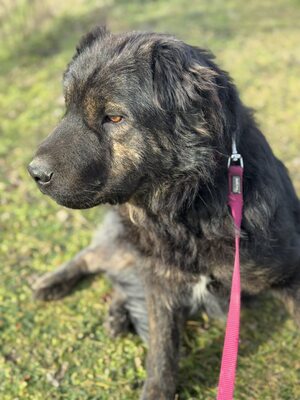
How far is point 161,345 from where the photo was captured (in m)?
3.09

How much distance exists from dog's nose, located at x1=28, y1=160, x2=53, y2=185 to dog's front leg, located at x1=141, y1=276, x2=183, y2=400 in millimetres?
1031

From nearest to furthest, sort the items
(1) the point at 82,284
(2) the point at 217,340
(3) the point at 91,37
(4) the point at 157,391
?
(3) the point at 91,37
(4) the point at 157,391
(2) the point at 217,340
(1) the point at 82,284

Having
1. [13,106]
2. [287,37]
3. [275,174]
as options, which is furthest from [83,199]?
[287,37]

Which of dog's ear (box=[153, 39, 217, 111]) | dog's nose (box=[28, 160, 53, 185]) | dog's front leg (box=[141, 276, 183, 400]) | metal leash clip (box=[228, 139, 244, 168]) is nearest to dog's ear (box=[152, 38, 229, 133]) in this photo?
dog's ear (box=[153, 39, 217, 111])

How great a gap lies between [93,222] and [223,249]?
231 centimetres

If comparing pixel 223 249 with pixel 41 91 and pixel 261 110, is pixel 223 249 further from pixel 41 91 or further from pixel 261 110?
pixel 41 91

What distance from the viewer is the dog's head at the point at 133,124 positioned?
241cm

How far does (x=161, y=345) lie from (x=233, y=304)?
89cm

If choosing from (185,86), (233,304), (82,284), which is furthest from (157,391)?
(185,86)

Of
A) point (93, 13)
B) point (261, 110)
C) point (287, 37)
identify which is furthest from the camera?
point (93, 13)

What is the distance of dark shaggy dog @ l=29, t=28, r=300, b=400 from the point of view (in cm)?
243

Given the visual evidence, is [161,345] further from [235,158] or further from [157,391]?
[235,158]

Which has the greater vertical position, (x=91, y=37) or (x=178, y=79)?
(x=91, y=37)

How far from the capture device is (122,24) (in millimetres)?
9992
